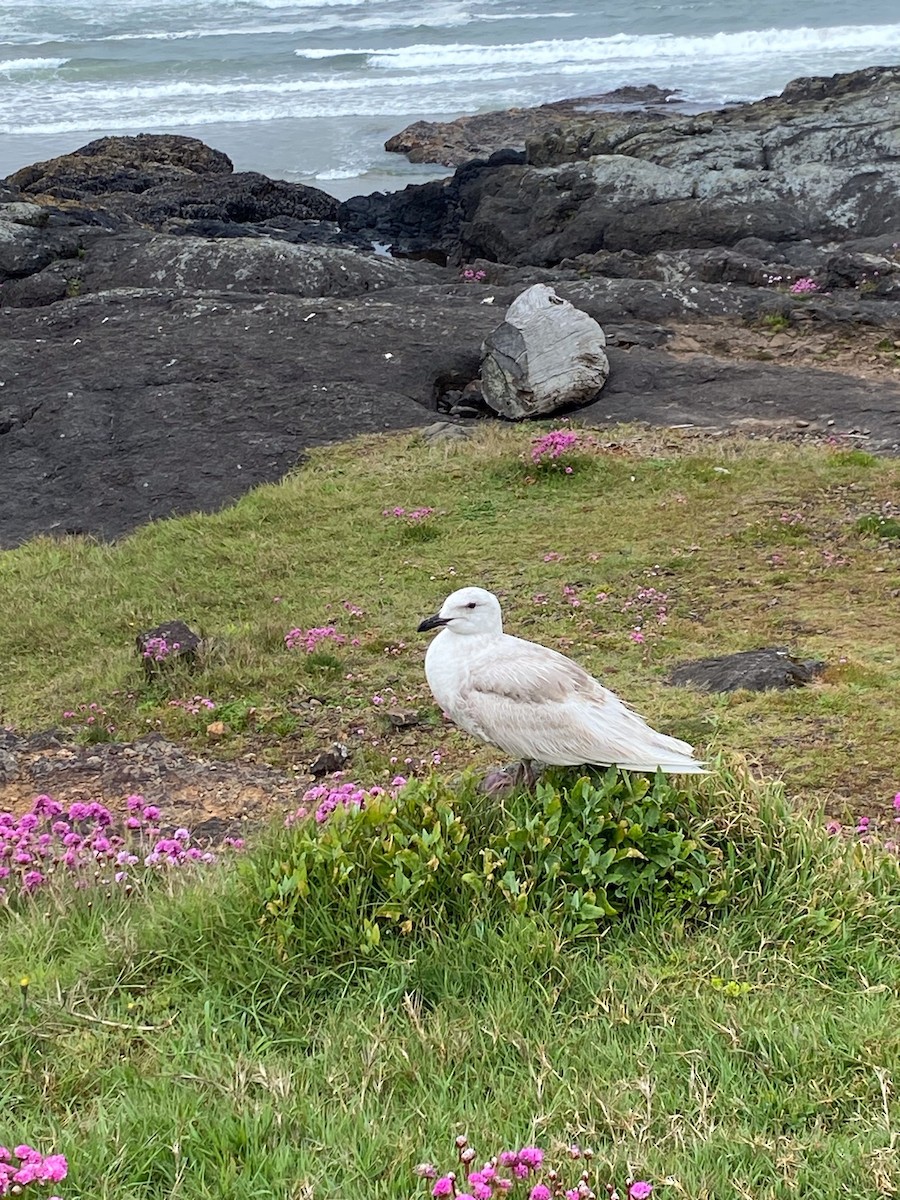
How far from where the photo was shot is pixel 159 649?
34.6 ft

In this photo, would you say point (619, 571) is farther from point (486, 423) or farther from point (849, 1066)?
point (849, 1066)

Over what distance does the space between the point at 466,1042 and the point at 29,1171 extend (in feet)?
5.10

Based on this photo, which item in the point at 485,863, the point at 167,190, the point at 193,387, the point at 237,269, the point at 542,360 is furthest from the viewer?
the point at 167,190

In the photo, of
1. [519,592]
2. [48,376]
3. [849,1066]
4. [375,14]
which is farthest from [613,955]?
[375,14]

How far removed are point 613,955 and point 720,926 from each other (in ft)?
1.70

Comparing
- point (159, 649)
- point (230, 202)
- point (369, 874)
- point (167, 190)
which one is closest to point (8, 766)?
point (159, 649)

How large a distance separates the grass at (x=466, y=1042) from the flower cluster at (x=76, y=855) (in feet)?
0.56

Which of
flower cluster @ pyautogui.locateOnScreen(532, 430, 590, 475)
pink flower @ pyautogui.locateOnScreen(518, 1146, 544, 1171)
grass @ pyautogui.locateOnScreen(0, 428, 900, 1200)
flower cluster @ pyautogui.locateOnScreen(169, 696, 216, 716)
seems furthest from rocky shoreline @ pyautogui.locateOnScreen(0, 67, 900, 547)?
pink flower @ pyautogui.locateOnScreen(518, 1146, 544, 1171)

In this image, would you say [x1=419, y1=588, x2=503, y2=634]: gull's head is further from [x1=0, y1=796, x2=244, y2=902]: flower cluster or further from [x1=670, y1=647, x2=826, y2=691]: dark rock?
[x1=670, y1=647, x2=826, y2=691]: dark rock

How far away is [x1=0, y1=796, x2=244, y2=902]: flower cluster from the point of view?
5434mm

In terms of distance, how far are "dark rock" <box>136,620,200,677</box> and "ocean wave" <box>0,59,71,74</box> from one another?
65.5 m

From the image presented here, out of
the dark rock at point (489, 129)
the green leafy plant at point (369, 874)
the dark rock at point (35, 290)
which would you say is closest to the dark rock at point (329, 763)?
the green leafy plant at point (369, 874)

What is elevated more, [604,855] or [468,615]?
[468,615]

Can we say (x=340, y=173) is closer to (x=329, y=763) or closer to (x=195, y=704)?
(x=195, y=704)
